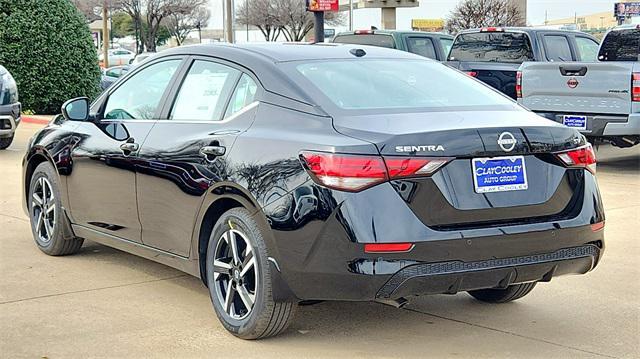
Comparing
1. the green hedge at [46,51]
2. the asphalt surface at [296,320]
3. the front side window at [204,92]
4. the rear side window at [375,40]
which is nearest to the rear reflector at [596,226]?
the asphalt surface at [296,320]

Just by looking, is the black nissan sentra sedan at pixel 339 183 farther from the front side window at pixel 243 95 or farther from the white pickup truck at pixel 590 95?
the white pickup truck at pixel 590 95

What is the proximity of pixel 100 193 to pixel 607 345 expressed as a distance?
3291 millimetres

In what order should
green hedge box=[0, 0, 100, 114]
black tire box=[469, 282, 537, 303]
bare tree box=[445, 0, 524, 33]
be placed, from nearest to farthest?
black tire box=[469, 282, 537, 303]
green hedge box=[0, 0, 100, 114]
bare tree box=[445, 0, 524, 33]

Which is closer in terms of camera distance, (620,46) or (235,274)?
(235,274)

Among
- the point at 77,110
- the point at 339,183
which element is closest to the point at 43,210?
the point at 77,110

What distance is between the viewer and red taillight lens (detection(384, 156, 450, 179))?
4.36m

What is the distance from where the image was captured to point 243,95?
5234 mm

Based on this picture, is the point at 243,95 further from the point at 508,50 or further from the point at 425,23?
the point at 425,23

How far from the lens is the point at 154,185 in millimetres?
5559

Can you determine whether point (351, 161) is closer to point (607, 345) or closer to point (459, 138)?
point (459, 138)

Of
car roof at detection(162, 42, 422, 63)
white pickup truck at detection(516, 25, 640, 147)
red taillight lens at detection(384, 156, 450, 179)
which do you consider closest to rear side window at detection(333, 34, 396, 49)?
white pickup truck at detection(516, 25, 640, 147)

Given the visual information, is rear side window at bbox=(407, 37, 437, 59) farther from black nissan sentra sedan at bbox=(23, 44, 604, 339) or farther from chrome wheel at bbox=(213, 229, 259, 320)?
chrome wheel at bbox=(213, 229, 259, 320)

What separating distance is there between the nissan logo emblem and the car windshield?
0.54m

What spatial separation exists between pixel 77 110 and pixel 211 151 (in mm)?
1740
